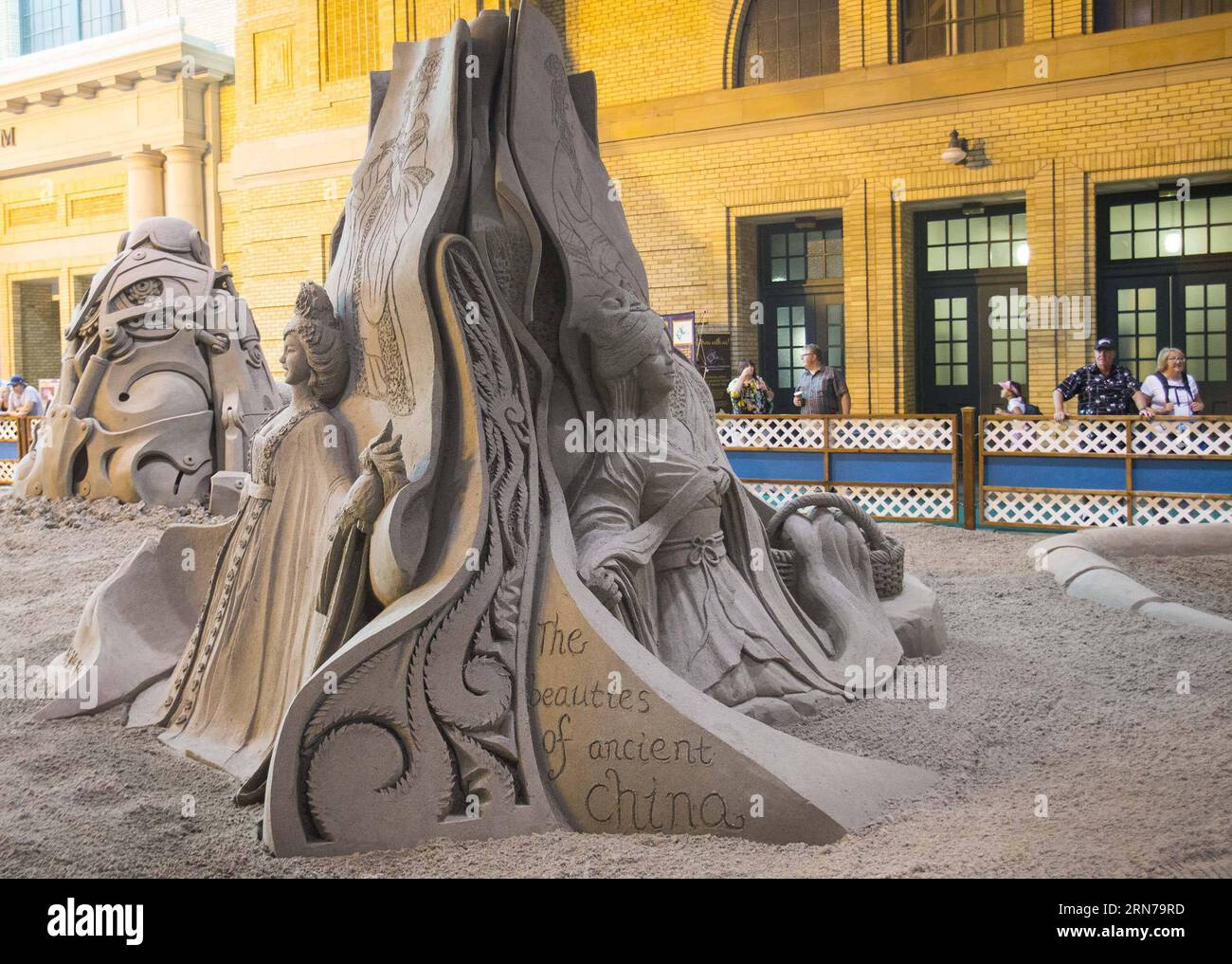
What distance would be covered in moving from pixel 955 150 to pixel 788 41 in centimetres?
A: 285

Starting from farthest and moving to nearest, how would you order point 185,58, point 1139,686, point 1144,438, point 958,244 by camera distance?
point 185,58 → point 958,244 → point 1144,438 → point 1139,686

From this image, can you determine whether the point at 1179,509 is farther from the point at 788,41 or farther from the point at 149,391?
the point at 788,41

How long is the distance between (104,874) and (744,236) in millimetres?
13689

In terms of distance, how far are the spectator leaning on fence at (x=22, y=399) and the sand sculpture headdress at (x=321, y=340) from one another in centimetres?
1105

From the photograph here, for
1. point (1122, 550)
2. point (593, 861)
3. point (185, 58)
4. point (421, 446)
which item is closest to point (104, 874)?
point (593, 861)

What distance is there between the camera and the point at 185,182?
805 inches

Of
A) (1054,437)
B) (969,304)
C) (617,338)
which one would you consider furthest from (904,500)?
(617,338)

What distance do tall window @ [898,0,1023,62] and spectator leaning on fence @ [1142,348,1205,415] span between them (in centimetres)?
577

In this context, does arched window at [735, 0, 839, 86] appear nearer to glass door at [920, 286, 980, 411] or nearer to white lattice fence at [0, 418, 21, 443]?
glass door at [920, 286, 980, 411]

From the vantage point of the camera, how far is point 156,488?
909 cm

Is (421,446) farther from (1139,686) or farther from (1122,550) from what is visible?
(1122,550)

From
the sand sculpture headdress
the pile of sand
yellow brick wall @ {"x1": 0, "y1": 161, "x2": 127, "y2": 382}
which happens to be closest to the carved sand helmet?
the sand sculpture headdress

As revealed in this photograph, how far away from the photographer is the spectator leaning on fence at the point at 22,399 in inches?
543

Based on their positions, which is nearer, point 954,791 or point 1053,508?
point 954,791
